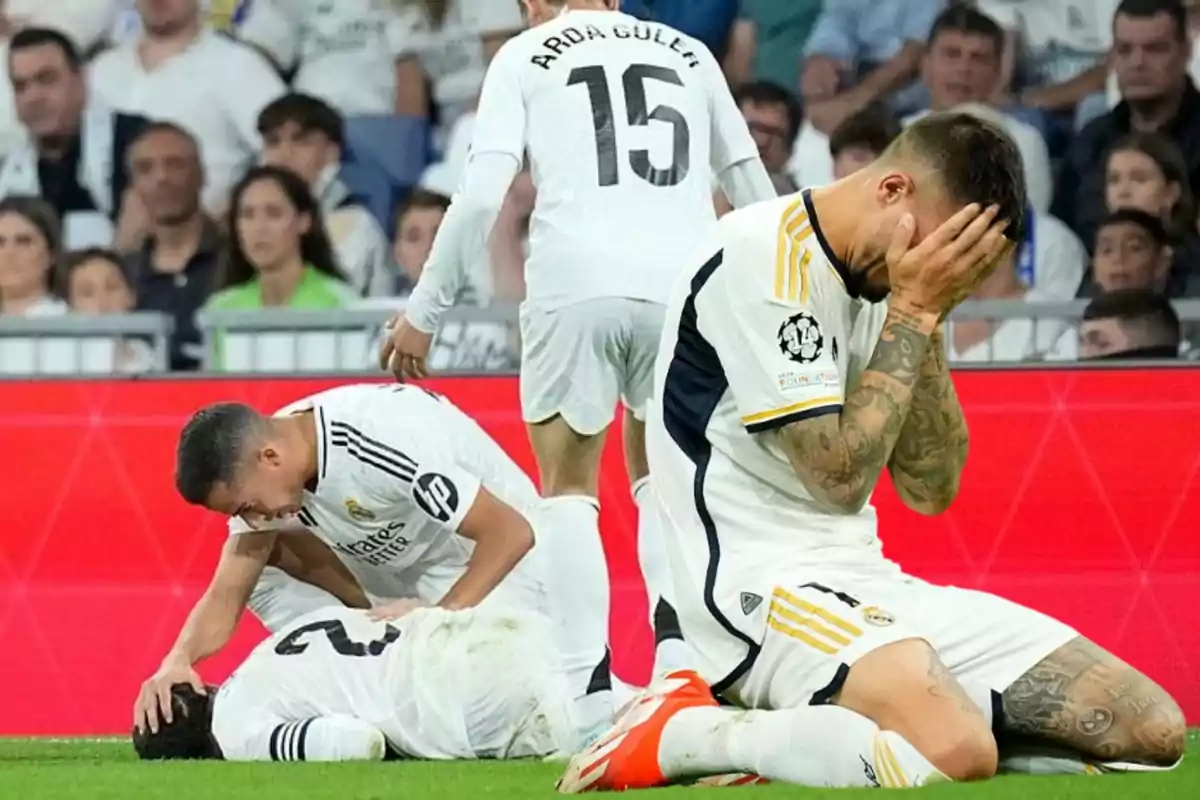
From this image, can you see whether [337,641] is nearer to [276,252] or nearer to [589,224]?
[589,224]

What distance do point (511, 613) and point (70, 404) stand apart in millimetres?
2234

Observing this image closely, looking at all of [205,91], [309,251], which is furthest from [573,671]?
[205,91]

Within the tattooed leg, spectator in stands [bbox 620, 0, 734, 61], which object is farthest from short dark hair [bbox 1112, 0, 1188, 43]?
the tattooed leg

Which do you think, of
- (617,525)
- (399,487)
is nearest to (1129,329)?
(617,525)

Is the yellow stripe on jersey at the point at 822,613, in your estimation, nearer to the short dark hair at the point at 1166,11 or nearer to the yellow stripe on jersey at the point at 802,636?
the yellow stripe on jersey at the point at 802,636

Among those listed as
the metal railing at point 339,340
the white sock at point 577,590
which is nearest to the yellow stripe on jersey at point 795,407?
the white sock at point 577,590

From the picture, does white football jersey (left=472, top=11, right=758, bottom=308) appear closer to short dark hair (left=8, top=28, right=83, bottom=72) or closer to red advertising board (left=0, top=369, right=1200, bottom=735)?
red advertising board (left=0, top=369, right=1200, bottom=735)

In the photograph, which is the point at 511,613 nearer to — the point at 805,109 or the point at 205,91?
the point at 805,109

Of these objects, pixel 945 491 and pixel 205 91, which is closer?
pixel 945 491

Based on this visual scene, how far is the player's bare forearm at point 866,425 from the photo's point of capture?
320 centimetres

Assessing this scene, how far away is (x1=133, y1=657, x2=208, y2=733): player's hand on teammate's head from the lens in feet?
15.1

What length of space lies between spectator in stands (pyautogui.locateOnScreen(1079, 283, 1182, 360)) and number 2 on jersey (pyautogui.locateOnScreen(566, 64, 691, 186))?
7.31 ft

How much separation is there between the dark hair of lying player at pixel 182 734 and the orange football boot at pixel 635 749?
1.45m

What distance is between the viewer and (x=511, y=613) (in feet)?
15.2
